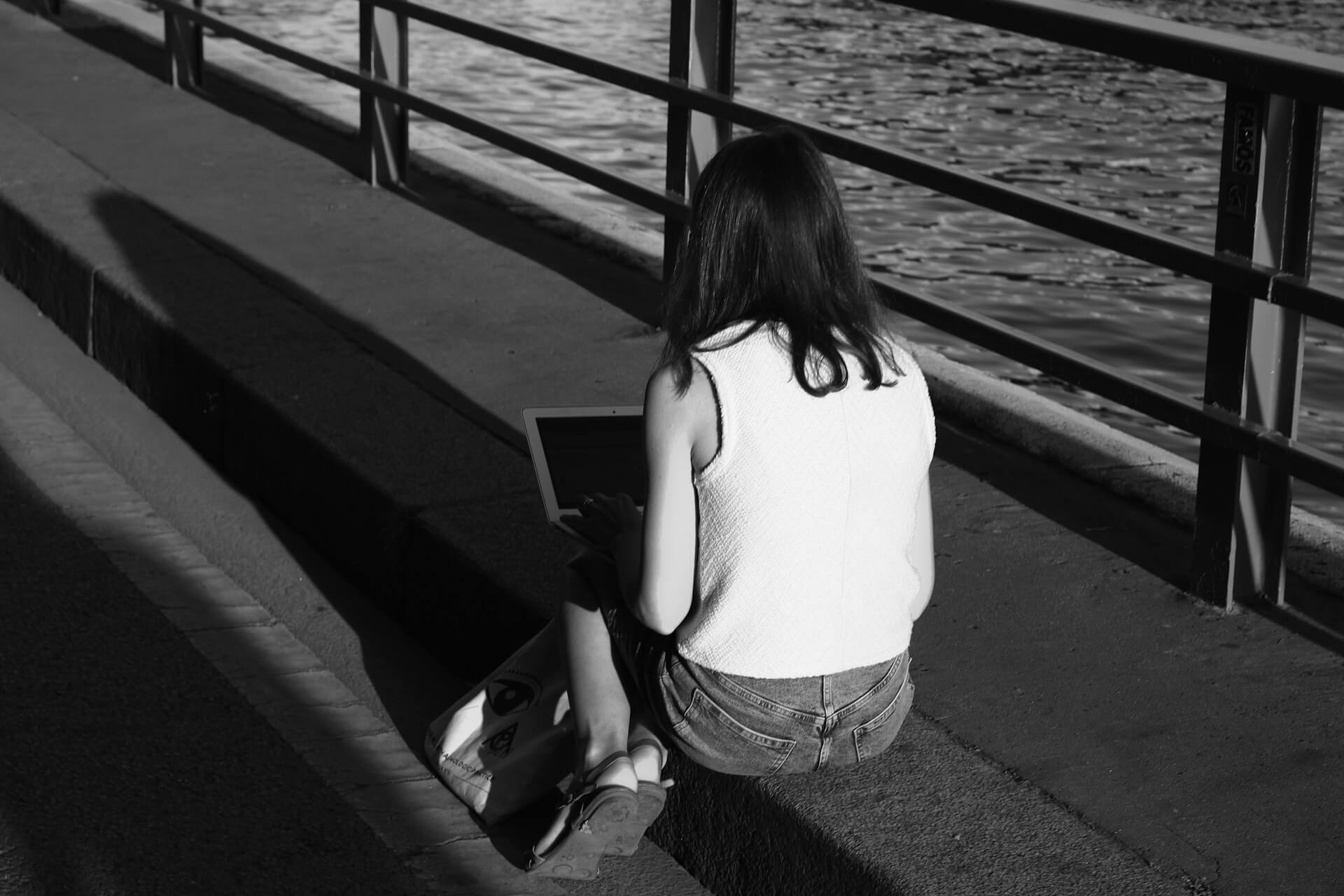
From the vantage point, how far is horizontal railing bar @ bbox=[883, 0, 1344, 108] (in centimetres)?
334

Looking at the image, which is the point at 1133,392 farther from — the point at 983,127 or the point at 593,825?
the point at 983,127

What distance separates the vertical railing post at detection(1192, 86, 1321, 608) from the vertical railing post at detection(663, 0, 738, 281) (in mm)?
1944

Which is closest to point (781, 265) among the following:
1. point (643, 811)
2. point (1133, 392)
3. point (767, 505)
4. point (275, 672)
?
point (767, 505)

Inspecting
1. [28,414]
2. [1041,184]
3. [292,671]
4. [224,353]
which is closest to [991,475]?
[292,671]

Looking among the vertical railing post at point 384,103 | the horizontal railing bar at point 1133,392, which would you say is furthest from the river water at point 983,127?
the horizontal railing bar at point 1133,392

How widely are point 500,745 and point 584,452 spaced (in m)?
0.55

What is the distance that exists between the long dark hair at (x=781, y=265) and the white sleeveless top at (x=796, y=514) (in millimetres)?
35

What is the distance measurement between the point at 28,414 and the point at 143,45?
228 inches

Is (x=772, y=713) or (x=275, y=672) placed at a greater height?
(x=772, y=713)

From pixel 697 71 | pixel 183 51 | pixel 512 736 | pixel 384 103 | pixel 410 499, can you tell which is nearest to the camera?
pixel 512 736

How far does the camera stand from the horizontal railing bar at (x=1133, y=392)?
3.50 metres

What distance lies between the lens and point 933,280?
367 inches

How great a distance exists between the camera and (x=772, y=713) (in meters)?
2.87

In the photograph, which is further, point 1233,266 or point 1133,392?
point 1133,392
